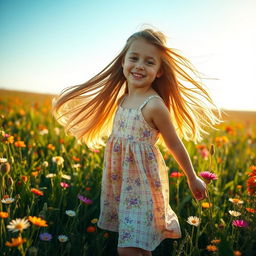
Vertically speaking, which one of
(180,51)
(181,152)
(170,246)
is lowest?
(170,246)

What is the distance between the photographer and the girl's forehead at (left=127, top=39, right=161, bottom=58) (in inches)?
69.4

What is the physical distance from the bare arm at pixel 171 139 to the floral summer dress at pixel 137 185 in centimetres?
6

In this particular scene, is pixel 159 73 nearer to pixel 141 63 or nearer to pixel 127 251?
pixel 141 63

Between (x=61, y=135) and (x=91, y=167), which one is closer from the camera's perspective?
(x=91, y=167)

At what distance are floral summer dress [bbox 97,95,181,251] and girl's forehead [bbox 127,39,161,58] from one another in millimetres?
243

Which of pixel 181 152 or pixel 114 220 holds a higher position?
pixel 181 152

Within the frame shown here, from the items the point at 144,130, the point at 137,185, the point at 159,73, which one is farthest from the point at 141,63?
the point at 137,185

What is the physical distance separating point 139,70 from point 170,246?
3.40 ft

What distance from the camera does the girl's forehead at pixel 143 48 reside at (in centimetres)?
176

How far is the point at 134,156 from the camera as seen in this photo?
1.72m

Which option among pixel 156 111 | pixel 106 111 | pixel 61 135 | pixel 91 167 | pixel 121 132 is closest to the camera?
pixel 156 111

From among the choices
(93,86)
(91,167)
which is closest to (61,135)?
(91,167)

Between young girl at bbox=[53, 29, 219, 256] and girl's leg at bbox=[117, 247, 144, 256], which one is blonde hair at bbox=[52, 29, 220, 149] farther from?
girl's leg at bbox=[117, 247, 144, 256]

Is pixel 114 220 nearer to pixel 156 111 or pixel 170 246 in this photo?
pixel 170 246
